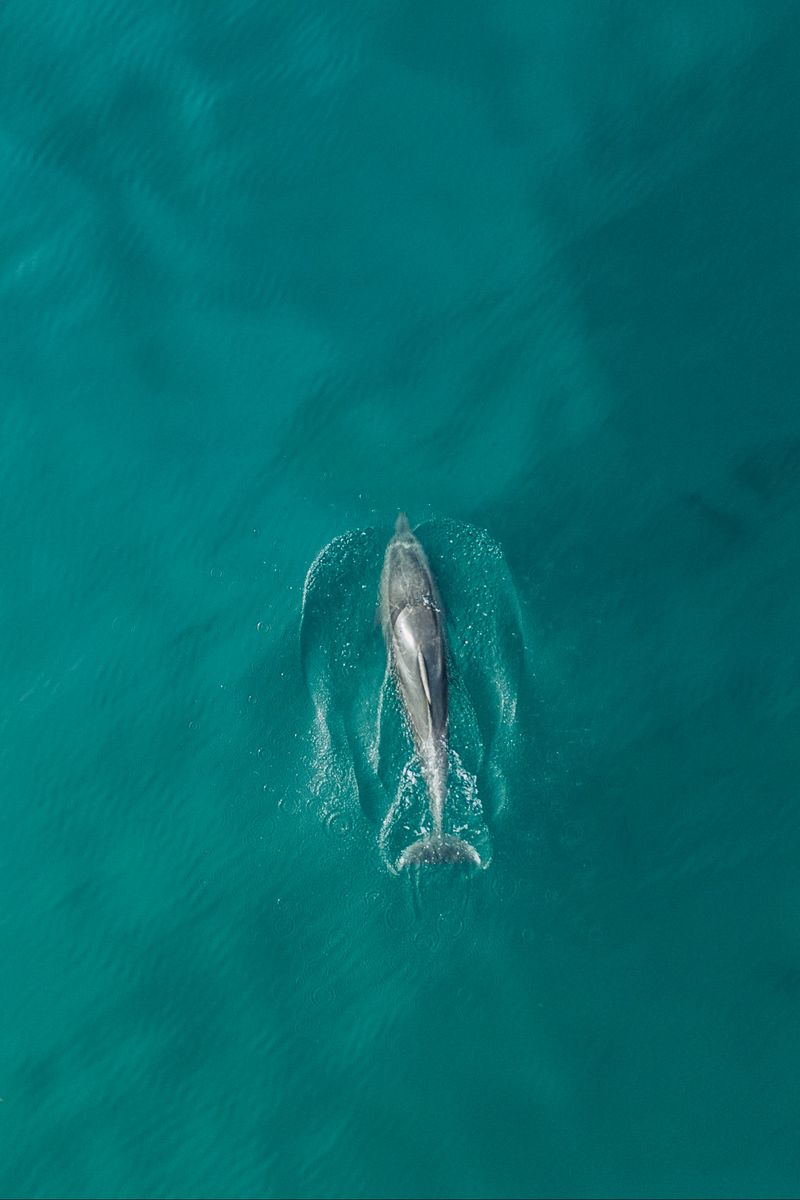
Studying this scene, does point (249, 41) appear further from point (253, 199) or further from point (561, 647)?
point (561, 647)

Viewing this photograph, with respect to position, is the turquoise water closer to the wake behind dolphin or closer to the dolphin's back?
the wake behind dolphin

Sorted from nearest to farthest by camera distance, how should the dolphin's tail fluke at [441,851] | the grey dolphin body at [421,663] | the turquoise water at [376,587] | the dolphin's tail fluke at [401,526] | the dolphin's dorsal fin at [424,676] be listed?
the turquoise water at [376,587] → the dolphin's tail fluke at [441,851] → the grey dolphin body at [421,663] → the dolphin's dorsal fin at [424,676] → the dolphin's tail fluke at [401,526]

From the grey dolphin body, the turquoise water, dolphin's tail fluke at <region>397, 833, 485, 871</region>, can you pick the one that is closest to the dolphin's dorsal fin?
the grey dolphin body

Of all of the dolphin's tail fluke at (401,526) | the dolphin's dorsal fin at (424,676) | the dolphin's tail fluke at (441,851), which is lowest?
the dolphin's tail fluke at (441,851)

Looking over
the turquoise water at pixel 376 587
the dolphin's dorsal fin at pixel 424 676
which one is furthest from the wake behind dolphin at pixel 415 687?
the turquoise water at pixel 376 587

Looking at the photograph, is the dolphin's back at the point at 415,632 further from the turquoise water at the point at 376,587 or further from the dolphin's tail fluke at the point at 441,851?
the dolphin's tail fluke at the point at 441,851

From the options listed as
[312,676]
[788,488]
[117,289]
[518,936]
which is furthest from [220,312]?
[518,936]

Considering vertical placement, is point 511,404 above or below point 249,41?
below
